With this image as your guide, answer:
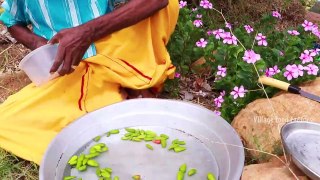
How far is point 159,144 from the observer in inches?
80.7

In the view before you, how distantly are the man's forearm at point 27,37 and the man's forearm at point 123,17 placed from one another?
1.19 feet

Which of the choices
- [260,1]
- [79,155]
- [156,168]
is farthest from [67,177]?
[260,1]

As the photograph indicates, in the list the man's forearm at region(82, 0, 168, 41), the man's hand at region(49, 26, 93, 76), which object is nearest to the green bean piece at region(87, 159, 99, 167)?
the man's hand at region(49, 26, 93, 76)

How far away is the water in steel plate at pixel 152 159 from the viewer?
1928 mm

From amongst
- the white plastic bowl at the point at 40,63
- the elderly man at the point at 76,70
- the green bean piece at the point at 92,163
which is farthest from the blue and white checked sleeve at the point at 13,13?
the green bean piece at the point at 92,163

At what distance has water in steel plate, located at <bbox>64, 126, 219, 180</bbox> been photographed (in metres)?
1.93

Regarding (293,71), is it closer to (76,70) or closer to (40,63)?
(76,70)

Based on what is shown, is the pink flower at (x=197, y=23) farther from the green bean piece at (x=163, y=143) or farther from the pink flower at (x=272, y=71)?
the green bean piece at (x=163, y=143)

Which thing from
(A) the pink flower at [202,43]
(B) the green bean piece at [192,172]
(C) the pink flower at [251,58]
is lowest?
(B) the green bean piece at [192,172]

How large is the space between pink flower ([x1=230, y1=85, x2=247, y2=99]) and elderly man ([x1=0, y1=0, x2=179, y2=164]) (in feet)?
1.27

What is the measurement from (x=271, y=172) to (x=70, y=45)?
1.00 metres

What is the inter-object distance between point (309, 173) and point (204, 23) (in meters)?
1.73

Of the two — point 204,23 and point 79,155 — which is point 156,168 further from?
point 204,23

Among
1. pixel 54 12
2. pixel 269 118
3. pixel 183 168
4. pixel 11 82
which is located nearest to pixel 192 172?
pixel 183 168
